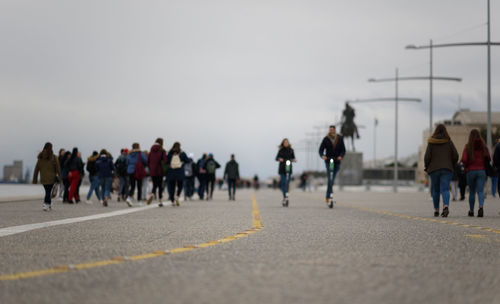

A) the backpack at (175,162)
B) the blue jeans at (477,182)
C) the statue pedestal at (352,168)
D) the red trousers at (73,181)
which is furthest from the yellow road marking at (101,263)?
the statue pedestal at (352,168)

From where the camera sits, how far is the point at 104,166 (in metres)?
21.9

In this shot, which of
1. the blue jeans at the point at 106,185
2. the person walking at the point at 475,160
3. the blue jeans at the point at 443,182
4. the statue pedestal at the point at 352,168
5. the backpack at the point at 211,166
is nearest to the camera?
the blue jeans at the point at 443,182

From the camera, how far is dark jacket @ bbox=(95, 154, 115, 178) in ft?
71.5

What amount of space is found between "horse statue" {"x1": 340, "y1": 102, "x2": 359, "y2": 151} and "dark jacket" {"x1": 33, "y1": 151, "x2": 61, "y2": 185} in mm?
83663

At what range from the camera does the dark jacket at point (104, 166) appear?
21781 millimetres

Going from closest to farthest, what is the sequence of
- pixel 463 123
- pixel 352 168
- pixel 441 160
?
pixel 441 160, pixel 352 168, pixel 463 123

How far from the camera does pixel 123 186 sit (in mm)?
25297

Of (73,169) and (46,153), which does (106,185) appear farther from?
(46,153)

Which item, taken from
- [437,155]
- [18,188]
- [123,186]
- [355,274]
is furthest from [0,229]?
[18,188]

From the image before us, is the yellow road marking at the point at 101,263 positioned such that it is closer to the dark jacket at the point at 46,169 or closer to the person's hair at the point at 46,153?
the dark jacket at the point at 46,169

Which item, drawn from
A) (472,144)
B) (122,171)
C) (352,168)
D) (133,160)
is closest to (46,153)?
(133,160)

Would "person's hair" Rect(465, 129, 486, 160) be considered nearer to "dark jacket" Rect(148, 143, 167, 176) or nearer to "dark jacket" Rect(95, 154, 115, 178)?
"dark jacket" Rect(148, 143, 167, 176)

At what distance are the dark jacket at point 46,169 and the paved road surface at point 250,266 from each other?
661 cm

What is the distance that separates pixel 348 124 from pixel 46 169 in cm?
8494
